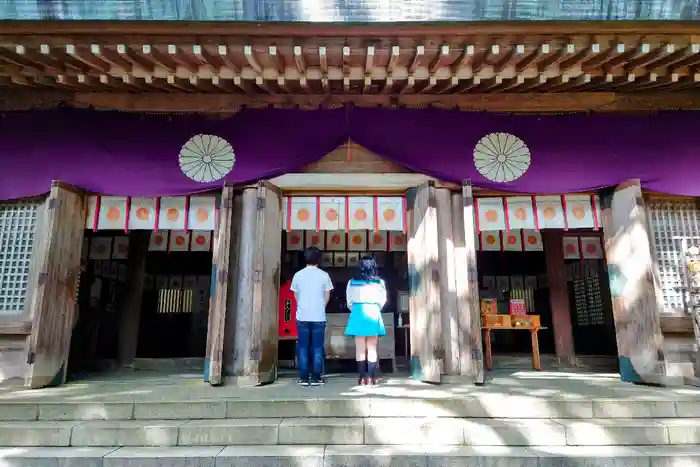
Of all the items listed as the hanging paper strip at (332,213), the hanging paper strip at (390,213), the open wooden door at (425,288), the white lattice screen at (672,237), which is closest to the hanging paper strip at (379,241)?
the hanging paper strip at (390,213)

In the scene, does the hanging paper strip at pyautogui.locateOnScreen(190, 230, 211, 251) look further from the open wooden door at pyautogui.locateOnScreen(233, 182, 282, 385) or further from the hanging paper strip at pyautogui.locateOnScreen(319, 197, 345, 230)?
the hanging paper strip at pyautogui.locateOnScreen(319, 197, 345, 230)

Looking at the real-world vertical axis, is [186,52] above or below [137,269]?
above

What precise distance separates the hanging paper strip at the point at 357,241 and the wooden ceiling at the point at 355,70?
13.0 ft

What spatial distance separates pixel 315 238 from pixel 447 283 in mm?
4523

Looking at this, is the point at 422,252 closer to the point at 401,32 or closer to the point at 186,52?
the point at 401,32

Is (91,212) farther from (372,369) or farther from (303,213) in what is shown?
(372,369)

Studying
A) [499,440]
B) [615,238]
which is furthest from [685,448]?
[615,238]

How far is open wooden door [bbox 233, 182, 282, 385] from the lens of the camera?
571 cm

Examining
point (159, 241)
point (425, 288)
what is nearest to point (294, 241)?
point (159, 241)

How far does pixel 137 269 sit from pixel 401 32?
7.21 metres

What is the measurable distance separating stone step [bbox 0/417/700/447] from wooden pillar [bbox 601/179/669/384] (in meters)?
1.81

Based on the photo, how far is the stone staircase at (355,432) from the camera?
355 centimetres

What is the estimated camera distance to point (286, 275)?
1048cm

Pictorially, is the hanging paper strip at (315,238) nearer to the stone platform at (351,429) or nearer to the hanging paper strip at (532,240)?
the hanging paper strip at (532,240)
